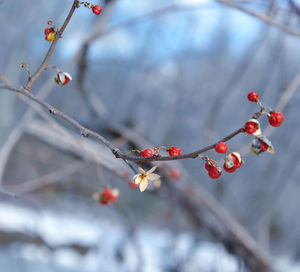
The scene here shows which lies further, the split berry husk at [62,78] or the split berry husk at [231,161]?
the split berry husk at [62,78]

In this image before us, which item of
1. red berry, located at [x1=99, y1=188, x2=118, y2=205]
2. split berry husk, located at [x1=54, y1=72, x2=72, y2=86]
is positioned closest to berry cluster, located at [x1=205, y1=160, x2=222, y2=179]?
split berry husk, located at [x1=54, y1=72, x2=72, y2=86]

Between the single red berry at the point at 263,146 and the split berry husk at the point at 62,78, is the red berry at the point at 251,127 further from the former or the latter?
the split berry husk at the point at 62,78

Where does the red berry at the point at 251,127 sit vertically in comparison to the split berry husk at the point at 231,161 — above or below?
above

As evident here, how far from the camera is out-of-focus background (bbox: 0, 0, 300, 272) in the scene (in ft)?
4.33

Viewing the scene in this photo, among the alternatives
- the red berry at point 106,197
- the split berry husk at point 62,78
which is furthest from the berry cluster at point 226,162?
the red berry at point 106,197

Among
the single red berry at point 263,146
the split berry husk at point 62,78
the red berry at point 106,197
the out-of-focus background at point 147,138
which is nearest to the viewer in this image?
the single red berry at point 263,146

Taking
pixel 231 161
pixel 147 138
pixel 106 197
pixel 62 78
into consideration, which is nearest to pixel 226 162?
pixel 231 161

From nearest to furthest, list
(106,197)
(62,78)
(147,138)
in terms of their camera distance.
A: (62,78), (106,197), (147,138)

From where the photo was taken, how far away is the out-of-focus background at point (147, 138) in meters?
1.32

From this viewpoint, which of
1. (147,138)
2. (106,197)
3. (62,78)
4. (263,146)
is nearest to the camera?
(263,146)

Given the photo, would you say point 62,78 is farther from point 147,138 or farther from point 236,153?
point 147,138

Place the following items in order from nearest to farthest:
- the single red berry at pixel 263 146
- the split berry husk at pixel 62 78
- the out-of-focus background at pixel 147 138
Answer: the single red berry at pixel 263 146
the split berry husk at pixel 62 78
the out-of-focus background at pixel 147 138

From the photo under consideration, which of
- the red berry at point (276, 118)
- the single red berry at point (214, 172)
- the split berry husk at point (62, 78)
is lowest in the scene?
the single red berry at point (214, 172)

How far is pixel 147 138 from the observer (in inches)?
71.9
